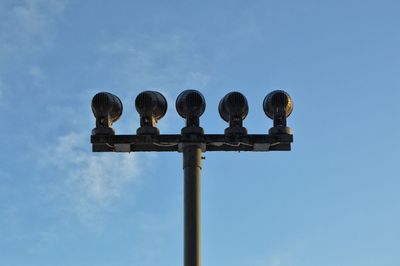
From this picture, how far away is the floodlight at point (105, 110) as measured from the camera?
10391 millimetres

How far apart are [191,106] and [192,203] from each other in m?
1.26

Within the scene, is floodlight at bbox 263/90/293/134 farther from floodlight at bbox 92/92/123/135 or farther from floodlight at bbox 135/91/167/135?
floodlight at bbox 92/92/123/135

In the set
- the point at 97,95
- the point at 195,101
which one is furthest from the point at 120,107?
the point at 195,101

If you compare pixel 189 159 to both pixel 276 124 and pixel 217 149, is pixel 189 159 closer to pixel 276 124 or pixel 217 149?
pixel 217 149

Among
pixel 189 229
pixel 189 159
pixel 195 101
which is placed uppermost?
pixel 195 101

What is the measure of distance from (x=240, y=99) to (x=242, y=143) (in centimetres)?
56

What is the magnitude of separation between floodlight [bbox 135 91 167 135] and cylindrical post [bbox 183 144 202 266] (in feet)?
1.70

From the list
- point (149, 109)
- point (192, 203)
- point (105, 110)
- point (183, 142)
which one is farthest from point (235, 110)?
point (105, 110)

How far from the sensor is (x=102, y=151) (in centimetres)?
1061

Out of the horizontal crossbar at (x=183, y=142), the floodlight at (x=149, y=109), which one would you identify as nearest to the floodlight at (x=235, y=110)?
the horizontal crossbar at (x=183, y=142)

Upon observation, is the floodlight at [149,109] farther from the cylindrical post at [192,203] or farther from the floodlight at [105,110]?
the cylindrical post at [192,203]

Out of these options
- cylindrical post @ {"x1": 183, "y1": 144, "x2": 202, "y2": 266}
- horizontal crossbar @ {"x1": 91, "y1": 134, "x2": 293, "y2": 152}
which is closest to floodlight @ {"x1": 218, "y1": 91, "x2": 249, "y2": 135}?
horizontal crossbar @ {"x1": 91, "y1": 134, "x2": 293, "y2": 152}

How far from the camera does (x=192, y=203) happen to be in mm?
9961

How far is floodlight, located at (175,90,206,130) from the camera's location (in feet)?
34.0
